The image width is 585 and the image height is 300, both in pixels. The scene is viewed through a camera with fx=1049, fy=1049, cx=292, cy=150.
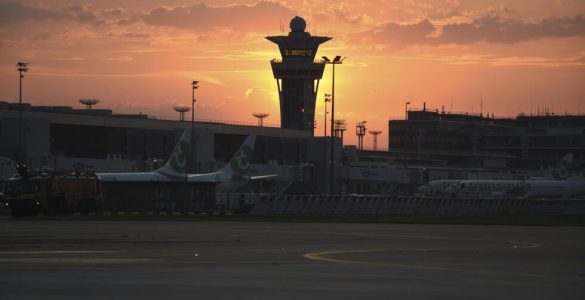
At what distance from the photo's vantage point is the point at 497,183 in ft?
482

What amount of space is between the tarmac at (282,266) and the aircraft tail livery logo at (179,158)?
61361 millimetres

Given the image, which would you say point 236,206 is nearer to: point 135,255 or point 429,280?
point 135,255

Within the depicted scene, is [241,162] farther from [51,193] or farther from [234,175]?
[51,193]

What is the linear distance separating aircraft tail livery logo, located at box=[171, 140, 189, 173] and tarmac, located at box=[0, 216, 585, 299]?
6136cm

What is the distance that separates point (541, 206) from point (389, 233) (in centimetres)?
5295

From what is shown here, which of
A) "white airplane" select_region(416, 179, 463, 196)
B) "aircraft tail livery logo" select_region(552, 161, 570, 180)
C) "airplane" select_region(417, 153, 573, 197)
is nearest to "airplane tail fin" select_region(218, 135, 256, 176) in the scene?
"airplane" select_region(417, 153, 573, 197)

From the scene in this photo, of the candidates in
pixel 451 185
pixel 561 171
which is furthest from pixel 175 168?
pixel 561 171

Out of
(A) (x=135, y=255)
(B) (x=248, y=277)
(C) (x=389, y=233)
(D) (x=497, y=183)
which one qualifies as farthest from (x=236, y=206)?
(D) (x=497, y=183)

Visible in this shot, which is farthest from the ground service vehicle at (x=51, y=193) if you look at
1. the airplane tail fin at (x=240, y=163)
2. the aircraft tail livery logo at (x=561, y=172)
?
the aircraft tail livery logo at (x=561, y=172)

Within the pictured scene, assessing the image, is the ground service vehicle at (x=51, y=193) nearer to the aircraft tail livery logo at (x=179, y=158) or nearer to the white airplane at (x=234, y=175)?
the aircraft tail livery logo at (x=179, y=158)

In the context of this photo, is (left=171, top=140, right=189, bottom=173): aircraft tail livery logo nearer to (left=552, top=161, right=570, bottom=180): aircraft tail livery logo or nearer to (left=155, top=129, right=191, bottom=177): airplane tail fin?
(left=155, top=129, right=191, bottom=177): airplane tail fin

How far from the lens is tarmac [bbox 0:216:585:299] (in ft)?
63.7

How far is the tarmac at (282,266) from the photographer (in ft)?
63.7

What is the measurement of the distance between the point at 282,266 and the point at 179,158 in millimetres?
78559
